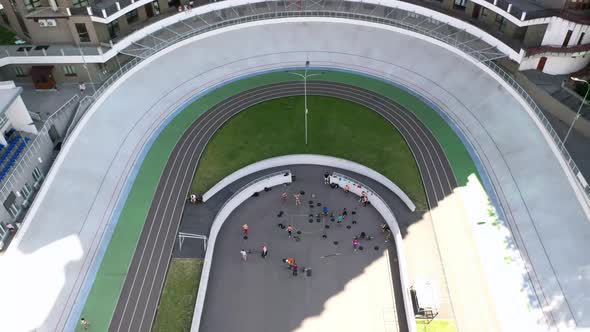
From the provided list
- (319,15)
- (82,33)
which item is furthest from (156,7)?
(319,15)

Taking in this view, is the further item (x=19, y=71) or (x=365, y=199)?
(x=19, y=71)

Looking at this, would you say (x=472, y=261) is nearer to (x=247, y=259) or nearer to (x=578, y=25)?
(x=247, y=259)

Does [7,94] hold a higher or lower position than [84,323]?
higher

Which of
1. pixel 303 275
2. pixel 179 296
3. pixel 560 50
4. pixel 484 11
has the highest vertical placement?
pixel 484 11

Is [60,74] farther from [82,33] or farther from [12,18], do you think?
[12,18]

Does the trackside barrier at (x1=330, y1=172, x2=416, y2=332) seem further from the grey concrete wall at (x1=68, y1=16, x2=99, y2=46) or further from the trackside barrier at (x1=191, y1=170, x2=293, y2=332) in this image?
the grey concrete wall at (x1=68, y1=16, x2=99, y2=46)

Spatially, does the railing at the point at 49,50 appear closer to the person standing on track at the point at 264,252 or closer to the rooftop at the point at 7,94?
the rooftop at the point at 7,94

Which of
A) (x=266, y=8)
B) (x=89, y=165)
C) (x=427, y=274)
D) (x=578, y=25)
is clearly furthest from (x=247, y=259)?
(x=578, y=25)

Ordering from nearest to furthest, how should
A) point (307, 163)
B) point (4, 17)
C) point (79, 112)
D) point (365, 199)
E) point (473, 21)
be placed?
point (365, 199)
point (79, 112)
point (307, 163)
point (4, 17)
point (473, 21)
